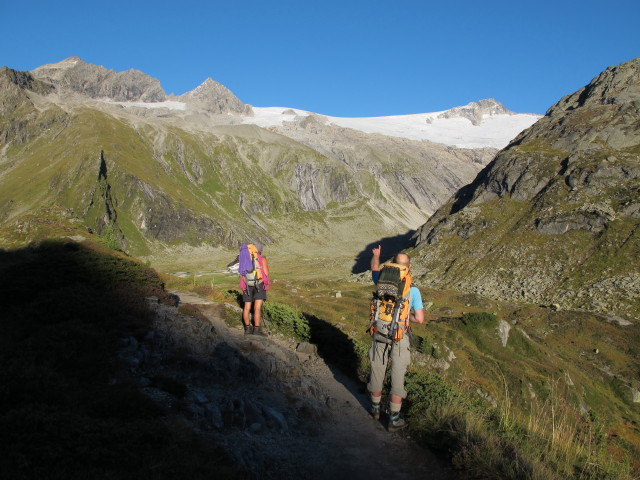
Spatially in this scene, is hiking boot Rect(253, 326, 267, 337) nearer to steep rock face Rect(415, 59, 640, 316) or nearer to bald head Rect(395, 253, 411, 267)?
bald head Rect(395, 253, 411, 267)

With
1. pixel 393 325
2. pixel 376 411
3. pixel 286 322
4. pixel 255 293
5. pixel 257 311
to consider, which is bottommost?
pixel 376 411

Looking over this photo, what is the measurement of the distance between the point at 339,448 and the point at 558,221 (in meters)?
86.1

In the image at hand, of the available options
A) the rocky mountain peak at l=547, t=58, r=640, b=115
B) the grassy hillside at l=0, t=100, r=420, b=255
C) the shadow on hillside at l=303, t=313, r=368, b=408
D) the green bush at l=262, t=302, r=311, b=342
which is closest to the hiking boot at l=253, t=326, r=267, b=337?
the green bush at l=262, t=302, r=311, b=342

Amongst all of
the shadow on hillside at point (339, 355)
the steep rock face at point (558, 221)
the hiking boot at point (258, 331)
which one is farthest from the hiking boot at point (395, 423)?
the steep rock face at point (558, 221)

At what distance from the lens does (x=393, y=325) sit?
32.5 feet

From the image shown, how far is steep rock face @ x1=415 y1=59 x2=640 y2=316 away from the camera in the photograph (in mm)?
67188

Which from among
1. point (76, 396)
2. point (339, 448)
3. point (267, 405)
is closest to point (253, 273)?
point (267, 405)

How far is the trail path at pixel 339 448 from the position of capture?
784 cm

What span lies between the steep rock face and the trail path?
6237 cm

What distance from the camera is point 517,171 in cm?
9994

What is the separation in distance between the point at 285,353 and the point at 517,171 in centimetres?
10142

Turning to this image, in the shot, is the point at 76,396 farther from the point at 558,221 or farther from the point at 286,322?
the point at 558,221

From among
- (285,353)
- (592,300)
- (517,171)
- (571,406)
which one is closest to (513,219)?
(517,171)

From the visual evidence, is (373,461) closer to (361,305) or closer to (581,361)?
(361,305)
